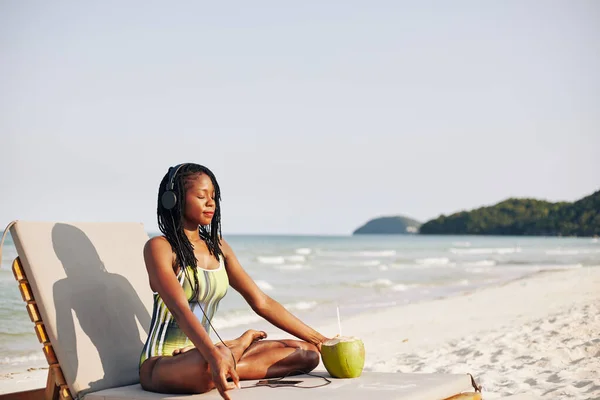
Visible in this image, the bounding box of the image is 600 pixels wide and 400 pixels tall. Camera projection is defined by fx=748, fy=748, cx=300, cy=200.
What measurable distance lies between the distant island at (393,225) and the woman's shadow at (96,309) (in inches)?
3663

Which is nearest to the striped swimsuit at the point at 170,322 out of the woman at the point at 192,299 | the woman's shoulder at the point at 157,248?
the woman at the point at 192,299

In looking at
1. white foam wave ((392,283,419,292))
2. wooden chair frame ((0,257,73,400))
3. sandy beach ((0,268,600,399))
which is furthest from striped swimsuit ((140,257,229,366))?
white foam wave ((392,283,419,292))

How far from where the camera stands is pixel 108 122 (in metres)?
40.2

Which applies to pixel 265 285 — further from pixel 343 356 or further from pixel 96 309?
pixel 343 356

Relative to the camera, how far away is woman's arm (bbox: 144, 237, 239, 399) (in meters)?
2.99

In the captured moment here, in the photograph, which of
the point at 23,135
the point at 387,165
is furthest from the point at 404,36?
the point at 23,135

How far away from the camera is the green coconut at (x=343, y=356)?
3.47 meters

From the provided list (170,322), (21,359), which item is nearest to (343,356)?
(170,322)

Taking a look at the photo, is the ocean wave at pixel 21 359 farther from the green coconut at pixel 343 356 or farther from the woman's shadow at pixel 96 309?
the green coconut at pixel 343 356

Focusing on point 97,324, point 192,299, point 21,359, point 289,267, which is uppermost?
point 192,299

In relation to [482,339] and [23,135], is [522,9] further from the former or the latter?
[23,135]

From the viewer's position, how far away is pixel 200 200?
11.5 feet

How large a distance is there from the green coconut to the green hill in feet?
234

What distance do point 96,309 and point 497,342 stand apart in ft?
16.3
